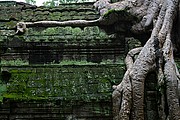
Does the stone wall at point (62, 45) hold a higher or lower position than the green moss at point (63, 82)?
higher

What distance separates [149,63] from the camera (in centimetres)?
488

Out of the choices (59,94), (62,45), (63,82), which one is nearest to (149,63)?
(63,82)

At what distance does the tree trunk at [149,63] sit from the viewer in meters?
4.50

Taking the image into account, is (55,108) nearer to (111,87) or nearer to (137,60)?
(111,87)

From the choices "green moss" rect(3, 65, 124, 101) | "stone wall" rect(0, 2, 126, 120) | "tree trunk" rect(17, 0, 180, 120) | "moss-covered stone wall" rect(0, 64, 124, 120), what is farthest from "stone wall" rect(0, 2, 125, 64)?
"moss-covered stone wall" rect(0, 64, 124, 120)

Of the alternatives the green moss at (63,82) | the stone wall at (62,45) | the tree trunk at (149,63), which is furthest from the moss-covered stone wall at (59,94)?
the stone wall at (62,45)

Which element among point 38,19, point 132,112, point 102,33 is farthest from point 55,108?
point 38,19

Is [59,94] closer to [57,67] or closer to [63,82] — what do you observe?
[63,82]

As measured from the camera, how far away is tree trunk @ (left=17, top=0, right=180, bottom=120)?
4.50 m

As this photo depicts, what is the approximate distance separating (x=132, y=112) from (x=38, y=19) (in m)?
2.74

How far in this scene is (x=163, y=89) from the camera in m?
4.56

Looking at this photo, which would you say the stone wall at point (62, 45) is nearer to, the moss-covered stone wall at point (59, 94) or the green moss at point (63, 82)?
the green moss at point (63, 82)

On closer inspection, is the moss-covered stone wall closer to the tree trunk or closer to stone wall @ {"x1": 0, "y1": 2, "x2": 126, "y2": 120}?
stone wall @ {"x1": 0, "y1": 2, "x2": 126, "y2": 120}

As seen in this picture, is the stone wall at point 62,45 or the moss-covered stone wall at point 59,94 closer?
the moss-covered stone wall at point 59,94
